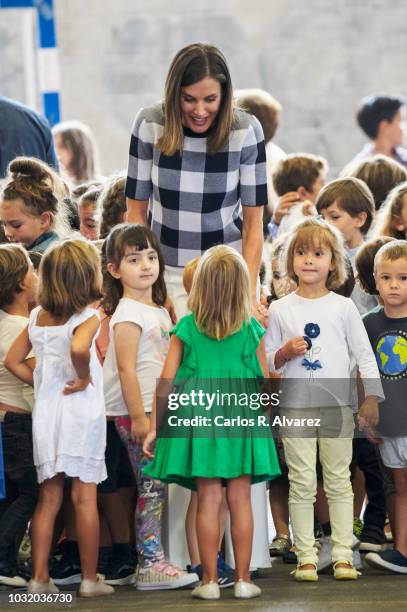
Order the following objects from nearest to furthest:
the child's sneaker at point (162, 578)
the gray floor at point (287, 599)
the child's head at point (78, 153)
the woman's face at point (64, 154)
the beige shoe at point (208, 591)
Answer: the gray floor at point (287, 599) → the beige shoe at point (208, 591) → the child's sneaker at point (162, 578) → the child's head at point (78, 153) → the woman's face at point (64, 154)

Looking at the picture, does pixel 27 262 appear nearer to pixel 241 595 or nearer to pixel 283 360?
pixel 283 360

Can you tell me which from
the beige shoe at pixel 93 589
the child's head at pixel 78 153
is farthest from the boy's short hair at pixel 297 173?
the beige shoe at pixel 93 589

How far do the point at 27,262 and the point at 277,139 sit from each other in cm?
930

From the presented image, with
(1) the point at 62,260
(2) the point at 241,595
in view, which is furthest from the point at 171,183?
(2) the point at 241,595

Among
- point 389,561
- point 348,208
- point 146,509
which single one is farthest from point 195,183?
point 389,561

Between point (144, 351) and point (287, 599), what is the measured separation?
1.08 meters

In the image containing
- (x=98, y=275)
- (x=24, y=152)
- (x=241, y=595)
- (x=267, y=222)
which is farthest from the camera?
(x=267, y=222)

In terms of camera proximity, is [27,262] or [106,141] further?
[106,141]

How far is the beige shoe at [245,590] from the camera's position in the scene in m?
5.53

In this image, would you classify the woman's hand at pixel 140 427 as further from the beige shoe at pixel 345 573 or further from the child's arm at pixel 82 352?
the beige shoe at pixel 345 573

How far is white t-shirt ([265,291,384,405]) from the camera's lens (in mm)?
5973

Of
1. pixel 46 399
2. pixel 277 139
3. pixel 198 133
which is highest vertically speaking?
pixel 277 139

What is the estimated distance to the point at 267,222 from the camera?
870 cm

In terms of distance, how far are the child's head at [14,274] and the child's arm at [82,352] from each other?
0.45 metres
